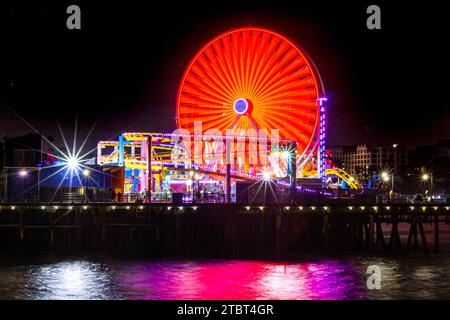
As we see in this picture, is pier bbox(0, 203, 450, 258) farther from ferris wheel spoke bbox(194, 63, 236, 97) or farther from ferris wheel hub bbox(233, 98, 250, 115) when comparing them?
ferris wheel spoke bbox(194, 63, 236, 97)

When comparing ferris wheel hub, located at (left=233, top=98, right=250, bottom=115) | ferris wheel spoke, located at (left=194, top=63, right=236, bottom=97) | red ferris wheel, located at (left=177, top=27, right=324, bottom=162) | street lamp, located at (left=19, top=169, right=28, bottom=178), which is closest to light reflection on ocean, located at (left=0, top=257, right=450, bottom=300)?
street lamp, located at (left=19, top=169, right=28, bottom=178)

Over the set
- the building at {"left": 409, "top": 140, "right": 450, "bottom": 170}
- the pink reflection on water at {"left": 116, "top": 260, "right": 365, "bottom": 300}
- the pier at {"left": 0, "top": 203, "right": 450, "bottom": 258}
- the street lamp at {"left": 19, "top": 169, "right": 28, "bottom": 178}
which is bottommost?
the pink reflection on water at {"left": 116, "top": 260, "right": 365, "bottom": 300}

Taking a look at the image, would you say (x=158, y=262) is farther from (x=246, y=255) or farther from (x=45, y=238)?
(x=45, y=238)

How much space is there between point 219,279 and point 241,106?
85.3 feet

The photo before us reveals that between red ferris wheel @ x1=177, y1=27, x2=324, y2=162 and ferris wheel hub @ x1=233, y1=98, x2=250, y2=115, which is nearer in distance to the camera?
red ferris wheel @ x1=177, y1=27, x2=324, y2=162

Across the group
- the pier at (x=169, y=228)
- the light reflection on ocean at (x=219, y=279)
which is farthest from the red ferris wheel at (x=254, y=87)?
the light reflection on ocean at (x=219, y=279)

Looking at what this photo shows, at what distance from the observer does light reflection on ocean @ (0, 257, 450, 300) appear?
27.9 meters

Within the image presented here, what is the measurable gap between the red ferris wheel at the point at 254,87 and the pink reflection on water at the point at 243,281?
19921 mm

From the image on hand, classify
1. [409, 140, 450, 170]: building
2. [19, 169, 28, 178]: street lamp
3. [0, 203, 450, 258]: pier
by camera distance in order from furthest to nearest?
[409, 140, 450, 170]: building, [19, 169, 28, 178]: street lamp, [0, 203, 450, 258]: pier

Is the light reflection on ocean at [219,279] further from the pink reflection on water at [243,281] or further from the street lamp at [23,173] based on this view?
the street lamp at [23,173]

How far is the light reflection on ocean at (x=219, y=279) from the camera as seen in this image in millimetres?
27922

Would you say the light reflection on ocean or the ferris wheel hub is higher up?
the ferris wheel hub
